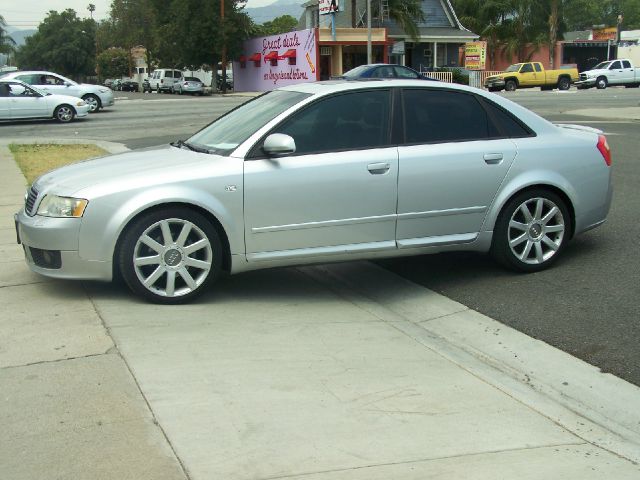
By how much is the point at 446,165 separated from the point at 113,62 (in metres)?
103

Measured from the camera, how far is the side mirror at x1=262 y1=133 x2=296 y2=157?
5832mm

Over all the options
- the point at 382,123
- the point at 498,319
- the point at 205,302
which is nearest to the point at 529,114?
the point at 382,123

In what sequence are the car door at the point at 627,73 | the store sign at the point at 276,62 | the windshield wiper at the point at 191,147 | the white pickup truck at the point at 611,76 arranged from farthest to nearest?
the store sign at the point at 276,62 < the car door at the point at 627,73 < the white pickup truck at the point at 611,76 < the windshield wiper at the point at 191,147

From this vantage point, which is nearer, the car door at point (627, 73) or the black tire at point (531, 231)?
the black tire at point (531, 231)

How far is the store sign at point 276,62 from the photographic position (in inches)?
2013

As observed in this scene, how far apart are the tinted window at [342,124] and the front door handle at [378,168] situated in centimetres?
19

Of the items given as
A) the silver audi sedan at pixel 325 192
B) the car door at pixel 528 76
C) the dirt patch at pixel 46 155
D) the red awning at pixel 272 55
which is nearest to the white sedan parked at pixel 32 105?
the dirt patch at pixel 46 155

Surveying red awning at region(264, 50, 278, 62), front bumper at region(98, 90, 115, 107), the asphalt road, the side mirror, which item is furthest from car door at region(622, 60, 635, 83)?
the side mirror

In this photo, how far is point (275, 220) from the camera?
602 centimetres

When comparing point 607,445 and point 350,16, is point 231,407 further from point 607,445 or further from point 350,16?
point 350,16

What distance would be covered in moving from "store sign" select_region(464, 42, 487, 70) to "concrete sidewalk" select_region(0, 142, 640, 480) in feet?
163

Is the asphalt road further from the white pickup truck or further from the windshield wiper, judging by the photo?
the white pickup truck

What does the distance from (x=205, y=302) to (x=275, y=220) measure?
82 cm

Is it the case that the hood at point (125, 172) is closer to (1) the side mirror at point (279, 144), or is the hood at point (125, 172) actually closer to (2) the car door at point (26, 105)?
(1) the side mirror at point (279, 144)
